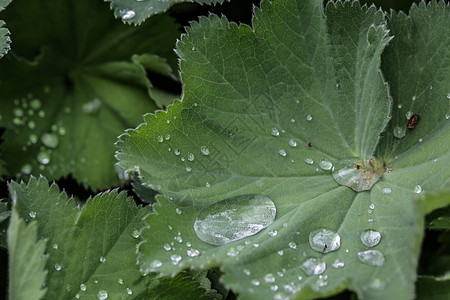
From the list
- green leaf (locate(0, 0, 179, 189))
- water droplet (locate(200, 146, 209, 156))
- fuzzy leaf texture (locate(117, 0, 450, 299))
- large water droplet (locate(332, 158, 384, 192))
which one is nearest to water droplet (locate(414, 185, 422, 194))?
fuzzy leaf texture (locate(117, 0, 450, 299))

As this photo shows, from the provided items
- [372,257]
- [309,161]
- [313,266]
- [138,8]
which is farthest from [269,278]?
[138,8]

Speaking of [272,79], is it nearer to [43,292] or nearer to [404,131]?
[404,131]

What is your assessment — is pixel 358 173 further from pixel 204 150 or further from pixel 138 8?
pixel 138 8

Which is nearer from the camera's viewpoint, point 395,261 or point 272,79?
point 395,261

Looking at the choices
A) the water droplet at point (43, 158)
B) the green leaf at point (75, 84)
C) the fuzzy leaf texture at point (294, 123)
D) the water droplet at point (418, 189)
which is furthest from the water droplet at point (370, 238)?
the water droplet at point (43, 158)

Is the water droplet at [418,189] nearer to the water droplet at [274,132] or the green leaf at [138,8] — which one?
the water droplet at [274,132]

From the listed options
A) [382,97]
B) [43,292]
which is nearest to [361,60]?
[382,97]

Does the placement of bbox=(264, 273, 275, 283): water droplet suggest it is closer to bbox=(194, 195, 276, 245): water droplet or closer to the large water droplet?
bbox=(194, 195, 276, 245): water droplet
